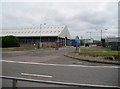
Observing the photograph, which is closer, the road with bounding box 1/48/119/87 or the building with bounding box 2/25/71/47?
the road with bounding box 1/48/119/87

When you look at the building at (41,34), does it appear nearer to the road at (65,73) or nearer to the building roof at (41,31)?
the building roof at (41,31)

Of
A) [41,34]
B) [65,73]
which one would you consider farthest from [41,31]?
[65,73]

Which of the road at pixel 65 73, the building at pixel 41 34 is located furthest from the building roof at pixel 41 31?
the road at pixel 65 73

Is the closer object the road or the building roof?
the road

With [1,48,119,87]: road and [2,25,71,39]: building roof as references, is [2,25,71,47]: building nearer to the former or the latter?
[2,25,71,39]: building roof

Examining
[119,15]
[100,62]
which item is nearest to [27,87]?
[119,15]

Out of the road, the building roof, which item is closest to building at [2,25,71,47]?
the building roof

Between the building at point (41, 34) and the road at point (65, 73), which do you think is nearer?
the road at point (65, 73)

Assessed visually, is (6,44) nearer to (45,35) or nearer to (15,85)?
(45,35)

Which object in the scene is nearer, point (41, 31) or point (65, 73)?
point (65, 73)

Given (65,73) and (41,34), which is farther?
(41,34)

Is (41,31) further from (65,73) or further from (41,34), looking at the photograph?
(65,73)

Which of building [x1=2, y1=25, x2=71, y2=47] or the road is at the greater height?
building [x1=2, y1=25, x2=71, y2=47]

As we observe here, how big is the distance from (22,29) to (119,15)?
78.8 meters
